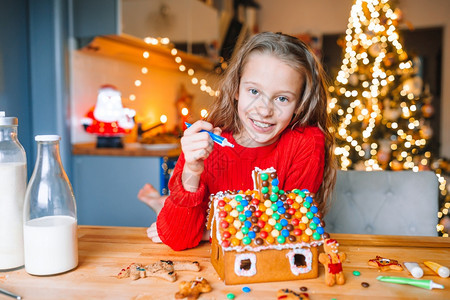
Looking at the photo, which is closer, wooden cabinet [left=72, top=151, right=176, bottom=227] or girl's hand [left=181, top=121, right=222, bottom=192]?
girl's hand [left=181, top=121, right=222, bottom=192]

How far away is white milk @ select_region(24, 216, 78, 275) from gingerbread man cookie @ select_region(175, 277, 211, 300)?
237 millimetres

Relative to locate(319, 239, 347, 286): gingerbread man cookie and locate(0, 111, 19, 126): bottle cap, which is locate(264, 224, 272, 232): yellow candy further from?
locate(0, 111, 19, 126): bottle cap

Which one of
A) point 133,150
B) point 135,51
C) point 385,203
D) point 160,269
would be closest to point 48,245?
point 160,269

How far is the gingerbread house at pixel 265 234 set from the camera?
73cm

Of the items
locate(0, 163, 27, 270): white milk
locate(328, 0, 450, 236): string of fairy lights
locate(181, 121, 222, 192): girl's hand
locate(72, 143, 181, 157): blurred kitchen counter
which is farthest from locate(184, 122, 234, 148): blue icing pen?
locate(328, 0, 450, 236): string of fairy lights

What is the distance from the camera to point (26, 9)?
A: 221cm

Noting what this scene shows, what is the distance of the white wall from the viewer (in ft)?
14.9

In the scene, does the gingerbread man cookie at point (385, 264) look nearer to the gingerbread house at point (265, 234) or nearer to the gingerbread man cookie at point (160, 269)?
the gingerbread house at point (265, 234)

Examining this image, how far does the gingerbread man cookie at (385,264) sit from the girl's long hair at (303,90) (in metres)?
0.33

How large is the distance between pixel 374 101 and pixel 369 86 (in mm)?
112

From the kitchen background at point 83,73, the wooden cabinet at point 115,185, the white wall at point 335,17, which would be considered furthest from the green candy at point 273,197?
the white wall at point 335,17

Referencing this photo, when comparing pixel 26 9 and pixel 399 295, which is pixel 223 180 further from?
pixel 26 9

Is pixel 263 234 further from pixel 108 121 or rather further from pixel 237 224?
pixel 108 121

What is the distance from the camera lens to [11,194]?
77cm
